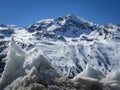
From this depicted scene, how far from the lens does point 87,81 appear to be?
14.8m

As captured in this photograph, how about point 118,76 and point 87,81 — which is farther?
point 118,76

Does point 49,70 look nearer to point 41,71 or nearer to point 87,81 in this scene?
point 41,71

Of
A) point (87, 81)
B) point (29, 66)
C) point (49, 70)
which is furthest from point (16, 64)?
point (87, 81)

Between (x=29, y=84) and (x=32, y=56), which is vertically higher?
(x=32, y=56)

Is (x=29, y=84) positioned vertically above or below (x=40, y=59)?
below

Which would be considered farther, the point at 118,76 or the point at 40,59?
the point at 118,76

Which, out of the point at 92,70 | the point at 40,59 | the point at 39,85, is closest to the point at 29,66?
the point at 40,59

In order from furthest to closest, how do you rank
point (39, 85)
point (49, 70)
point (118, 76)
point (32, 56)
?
point (118, 76)
point (32, 56)
point (49, 70)
point (39, 85)

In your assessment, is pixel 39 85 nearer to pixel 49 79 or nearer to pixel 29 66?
pixel 49 79

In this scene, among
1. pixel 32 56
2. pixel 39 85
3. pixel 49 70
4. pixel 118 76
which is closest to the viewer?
pixel 39 85

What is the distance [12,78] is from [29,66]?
2.60ft

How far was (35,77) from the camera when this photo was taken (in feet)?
44.1

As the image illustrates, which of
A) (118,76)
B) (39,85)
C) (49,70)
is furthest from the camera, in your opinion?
(118,76)

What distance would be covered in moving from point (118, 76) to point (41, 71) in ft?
13.1
